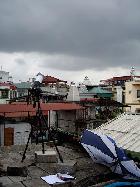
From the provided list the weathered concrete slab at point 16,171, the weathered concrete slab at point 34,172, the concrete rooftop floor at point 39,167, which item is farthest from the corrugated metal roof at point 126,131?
the weathered concrete slab at point 16,171

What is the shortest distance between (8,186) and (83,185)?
265cm

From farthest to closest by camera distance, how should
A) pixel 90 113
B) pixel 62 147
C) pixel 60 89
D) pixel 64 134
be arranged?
pixel 60 89 < pixel 90 113 < pixel 64 134 < pixel 62 147

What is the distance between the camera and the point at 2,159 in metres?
14.0

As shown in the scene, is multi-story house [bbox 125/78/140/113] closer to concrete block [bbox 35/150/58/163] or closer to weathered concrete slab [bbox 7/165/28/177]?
concrete block [bbox 35/150/58/163]

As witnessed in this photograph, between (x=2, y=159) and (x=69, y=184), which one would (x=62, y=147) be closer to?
(x=2, y=159)

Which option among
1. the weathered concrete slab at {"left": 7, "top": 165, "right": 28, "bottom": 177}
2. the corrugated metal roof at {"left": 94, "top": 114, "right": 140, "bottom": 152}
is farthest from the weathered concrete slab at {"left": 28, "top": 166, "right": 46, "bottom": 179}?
the corrugated metal roof at {"left": 94, "top": 114, "right": 140, "bottom": 152}

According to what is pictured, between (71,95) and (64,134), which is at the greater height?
(71,95)

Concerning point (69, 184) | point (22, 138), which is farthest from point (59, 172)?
point (22, 138)

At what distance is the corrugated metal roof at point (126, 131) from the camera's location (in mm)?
11795

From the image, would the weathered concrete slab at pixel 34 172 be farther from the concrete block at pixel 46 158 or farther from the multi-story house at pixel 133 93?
the multi-story house at pixel 133 93

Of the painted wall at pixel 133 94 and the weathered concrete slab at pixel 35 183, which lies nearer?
the weathered concrete slab at pixel 35 183

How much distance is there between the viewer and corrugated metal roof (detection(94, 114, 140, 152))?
11.8 meters

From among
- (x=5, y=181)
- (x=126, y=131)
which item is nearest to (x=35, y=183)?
(x=5, y=181)

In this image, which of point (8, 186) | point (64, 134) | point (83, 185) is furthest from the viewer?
point (64, 134)
